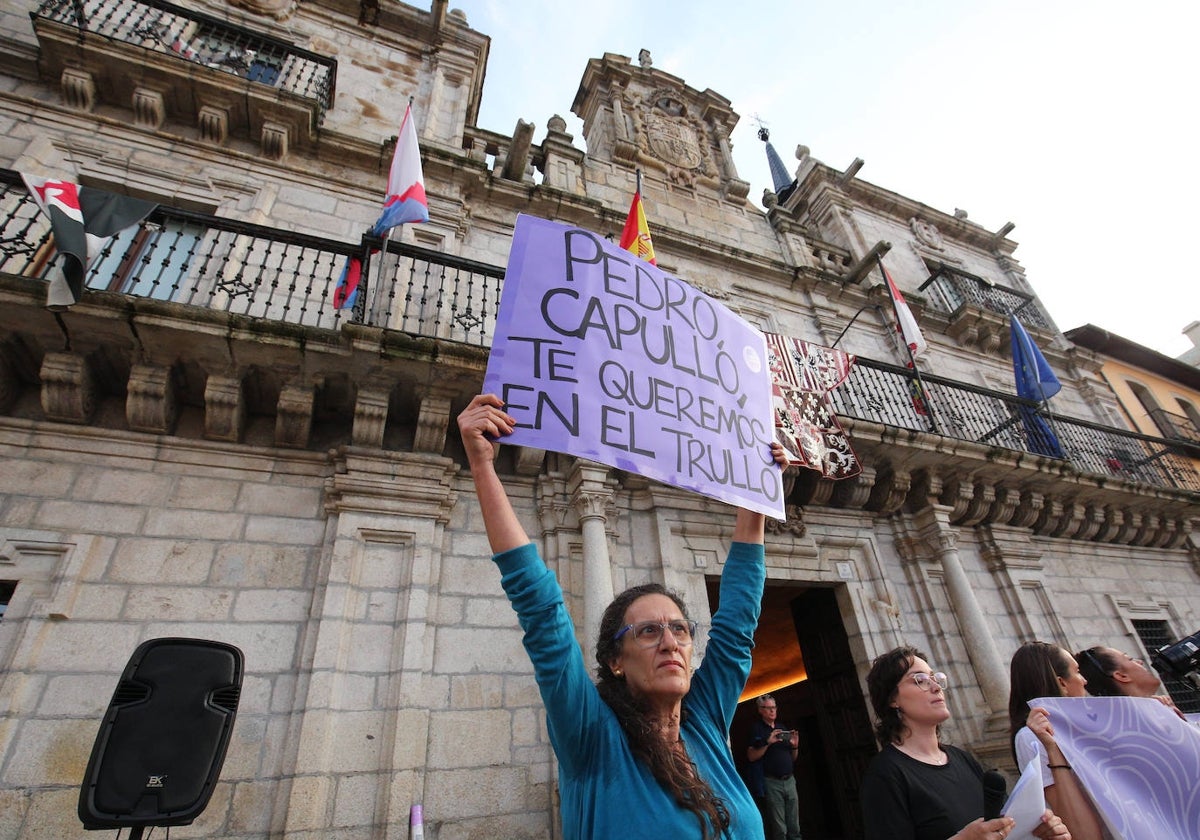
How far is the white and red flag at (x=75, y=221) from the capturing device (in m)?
3.85

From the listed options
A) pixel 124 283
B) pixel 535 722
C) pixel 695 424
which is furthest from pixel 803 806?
pixel 124 283

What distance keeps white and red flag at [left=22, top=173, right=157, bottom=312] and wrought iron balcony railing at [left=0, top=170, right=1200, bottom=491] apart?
0.33 m

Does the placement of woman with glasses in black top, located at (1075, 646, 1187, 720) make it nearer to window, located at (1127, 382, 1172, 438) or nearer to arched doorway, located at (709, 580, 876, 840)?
arched doorway, located at (709, 580, 876, 840)

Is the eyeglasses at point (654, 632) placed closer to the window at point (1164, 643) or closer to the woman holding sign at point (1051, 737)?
the woman holding sign at point (1051, 737)

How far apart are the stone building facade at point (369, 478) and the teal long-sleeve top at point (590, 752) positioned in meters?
3.06

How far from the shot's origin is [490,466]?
166cm

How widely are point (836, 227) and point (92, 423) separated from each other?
13.8m

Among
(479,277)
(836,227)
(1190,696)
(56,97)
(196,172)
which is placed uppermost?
(836,227)

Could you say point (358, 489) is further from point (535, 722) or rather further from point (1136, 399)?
point (1136, 399)

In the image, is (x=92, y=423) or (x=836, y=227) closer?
(x=92, y=423)

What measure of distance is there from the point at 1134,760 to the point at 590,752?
2.02 m

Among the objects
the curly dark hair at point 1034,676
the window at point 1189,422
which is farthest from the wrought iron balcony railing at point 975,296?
the curly dark hair at point 1034,676

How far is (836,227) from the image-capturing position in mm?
13094

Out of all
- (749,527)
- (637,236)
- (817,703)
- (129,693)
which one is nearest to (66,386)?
(129,693)
